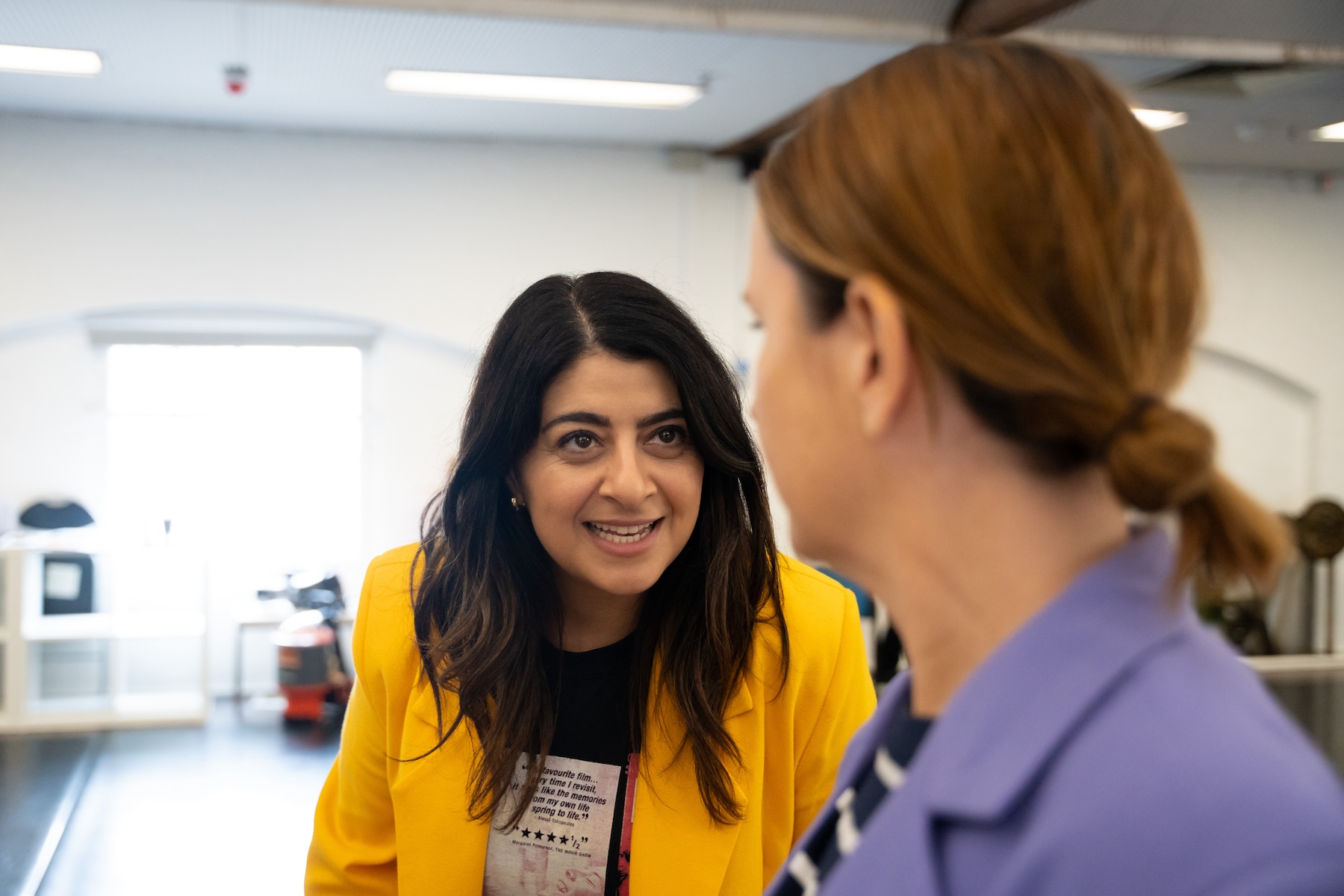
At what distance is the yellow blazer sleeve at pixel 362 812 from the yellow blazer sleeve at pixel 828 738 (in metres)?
0.68

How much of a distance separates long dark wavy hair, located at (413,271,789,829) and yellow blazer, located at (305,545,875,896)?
0.09ft

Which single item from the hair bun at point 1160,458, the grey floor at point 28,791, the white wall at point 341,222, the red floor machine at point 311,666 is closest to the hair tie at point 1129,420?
the hair bun at point 1160,458

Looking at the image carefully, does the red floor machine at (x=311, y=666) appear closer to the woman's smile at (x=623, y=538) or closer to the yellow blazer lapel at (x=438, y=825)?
the yellow blazer lapel at (x=438, y=825)

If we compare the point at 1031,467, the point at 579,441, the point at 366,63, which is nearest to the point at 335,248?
the point at 366,63

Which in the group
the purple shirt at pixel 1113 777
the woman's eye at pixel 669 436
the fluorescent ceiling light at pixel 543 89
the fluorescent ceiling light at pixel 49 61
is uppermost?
the fluorescent ceiling light at pixel 543 89

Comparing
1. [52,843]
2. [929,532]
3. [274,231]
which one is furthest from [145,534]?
[929,532]

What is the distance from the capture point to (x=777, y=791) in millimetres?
1823

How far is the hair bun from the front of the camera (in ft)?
2.04

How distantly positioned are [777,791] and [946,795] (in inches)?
48.6

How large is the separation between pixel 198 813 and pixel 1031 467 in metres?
5.96

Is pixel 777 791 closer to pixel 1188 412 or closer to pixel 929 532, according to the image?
pixel 929 532

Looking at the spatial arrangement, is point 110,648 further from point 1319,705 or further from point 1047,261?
point 1319,705

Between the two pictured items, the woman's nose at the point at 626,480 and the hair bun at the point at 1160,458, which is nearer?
the hair bun at the point at 1160,458

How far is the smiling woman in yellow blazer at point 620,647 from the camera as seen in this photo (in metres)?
1.73
